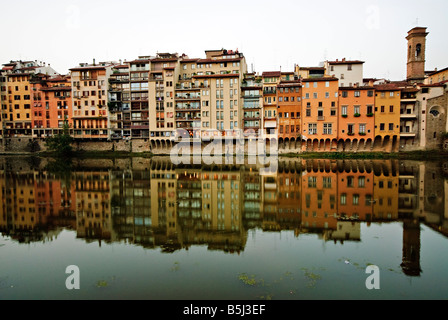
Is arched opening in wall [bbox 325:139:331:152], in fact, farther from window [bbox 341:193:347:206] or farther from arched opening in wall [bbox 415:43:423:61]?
window [bbox 341:193:347:206]

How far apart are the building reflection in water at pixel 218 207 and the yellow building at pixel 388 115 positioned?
2956 cm

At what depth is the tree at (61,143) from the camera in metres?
71.6

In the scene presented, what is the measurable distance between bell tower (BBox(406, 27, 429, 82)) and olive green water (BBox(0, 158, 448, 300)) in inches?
2149

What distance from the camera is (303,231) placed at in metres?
18.9

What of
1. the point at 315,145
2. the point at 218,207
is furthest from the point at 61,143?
the point at 218,207

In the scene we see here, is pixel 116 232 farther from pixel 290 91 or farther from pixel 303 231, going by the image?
pixel 290 91

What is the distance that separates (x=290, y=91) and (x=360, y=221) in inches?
2118

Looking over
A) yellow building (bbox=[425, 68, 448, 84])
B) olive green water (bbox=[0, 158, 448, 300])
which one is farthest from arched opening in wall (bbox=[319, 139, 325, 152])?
olive green water (bbox=[0, 158, 448, 300])

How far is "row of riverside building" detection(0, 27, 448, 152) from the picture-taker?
218ft

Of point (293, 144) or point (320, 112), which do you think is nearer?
point (320, 112)

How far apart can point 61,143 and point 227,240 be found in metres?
66.7

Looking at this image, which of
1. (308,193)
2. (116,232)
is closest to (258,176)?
(308,193)

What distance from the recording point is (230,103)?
71125mm

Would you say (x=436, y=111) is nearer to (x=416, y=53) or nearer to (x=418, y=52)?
Answer: (x=416, y=53)
